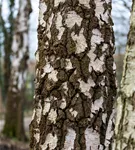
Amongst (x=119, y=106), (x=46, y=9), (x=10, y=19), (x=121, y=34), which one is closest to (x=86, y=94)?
(x=46, y=9)

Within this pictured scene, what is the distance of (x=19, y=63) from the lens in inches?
499

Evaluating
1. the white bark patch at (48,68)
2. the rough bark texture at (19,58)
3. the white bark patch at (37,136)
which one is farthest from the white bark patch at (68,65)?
the rough bark texture at (19,58)

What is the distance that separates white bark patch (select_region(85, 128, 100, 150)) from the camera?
10.2 ft

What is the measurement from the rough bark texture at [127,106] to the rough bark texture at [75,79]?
97 centimetres

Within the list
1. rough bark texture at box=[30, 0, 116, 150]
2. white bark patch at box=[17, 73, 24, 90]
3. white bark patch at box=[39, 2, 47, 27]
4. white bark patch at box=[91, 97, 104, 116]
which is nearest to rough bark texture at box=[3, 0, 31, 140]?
white bark patch at box=[17, 73, 24, 90]

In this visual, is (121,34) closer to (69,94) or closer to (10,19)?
(10,19)

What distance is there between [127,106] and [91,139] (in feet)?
3.55

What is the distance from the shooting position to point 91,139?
3.12m

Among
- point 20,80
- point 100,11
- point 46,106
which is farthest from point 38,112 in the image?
point 20,80

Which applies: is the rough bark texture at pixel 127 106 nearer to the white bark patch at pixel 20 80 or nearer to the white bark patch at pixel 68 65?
the white bark patch at pixel 68 65

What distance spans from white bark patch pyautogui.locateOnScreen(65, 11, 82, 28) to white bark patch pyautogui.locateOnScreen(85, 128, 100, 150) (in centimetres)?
65

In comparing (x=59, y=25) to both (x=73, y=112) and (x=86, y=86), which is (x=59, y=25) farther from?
(x=73, y=112)

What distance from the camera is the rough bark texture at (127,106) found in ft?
6.72

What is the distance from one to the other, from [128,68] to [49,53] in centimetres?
112
